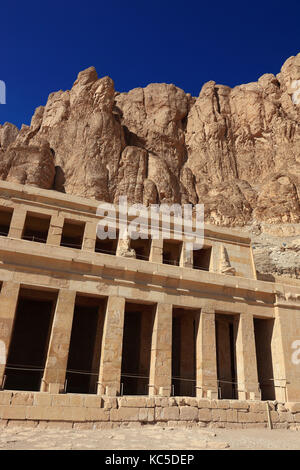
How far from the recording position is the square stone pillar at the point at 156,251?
16.9 m

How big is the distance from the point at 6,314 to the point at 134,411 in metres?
5.41

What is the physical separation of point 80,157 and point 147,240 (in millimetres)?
32617

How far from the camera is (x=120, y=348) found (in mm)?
12797

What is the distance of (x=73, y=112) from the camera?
52750 millimetres

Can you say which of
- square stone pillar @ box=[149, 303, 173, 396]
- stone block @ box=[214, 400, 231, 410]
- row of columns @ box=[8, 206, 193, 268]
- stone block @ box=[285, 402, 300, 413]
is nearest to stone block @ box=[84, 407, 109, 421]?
square stone pillar @ box=[149, 303, 173, 396]

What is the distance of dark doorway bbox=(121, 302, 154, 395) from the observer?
1465 centimetres

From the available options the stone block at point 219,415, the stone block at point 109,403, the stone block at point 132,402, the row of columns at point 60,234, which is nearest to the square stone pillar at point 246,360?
the stone block at point 219,415

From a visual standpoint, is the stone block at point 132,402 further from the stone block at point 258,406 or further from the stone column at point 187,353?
the stone block at point 258,406

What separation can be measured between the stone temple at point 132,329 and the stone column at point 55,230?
59 millimetres

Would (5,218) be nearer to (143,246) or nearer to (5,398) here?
(143,246)

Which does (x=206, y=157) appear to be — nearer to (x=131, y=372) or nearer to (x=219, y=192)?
(x=219, y=192)

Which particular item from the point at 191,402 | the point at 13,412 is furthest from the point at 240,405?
the point at 13,412

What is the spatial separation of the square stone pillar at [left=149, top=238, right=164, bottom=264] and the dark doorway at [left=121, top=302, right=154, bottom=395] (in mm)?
2481
